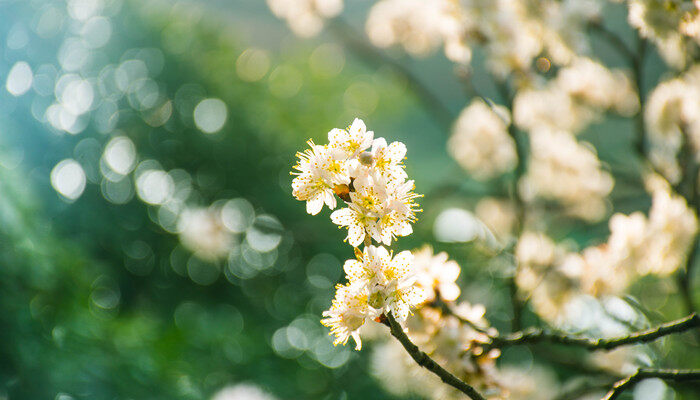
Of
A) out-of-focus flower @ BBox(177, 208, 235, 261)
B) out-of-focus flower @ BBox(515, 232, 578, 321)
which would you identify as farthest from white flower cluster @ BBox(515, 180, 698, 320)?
out-of-focus flower @ BBox(177, 208, 235, 261)

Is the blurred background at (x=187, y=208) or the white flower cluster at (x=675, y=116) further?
the blurred background at (x=187, y=208)

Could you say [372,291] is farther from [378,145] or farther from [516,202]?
[516,202]

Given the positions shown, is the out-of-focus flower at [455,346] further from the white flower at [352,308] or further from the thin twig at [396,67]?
the thin twig at [396,67]

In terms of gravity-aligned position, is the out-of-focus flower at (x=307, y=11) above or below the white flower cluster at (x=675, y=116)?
above

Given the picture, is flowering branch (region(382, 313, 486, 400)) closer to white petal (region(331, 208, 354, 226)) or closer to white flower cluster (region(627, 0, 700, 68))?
white petal (region(331, 208, 354, 226))

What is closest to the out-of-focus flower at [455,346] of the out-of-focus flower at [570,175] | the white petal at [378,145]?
the white petal at [378,145]

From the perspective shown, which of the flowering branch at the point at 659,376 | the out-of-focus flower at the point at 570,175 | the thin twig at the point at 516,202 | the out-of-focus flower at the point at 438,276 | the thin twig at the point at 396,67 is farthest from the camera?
the out-of-focus flower at the point at 570,175
